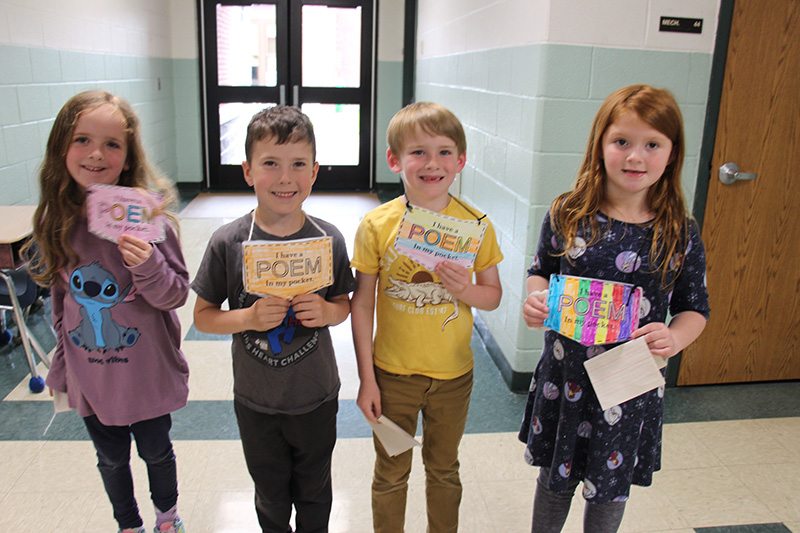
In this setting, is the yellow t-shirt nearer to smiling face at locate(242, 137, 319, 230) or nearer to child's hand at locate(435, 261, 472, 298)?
child's hand at locate(435, 261, 472, 298)

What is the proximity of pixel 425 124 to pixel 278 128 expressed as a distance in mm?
319

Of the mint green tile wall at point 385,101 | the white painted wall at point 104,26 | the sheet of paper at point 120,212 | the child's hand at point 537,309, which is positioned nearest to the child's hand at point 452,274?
the child's hand at point 537,309

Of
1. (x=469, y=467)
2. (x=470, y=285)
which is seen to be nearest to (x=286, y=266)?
(x=470, y=285)

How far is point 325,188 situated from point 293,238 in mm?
5975

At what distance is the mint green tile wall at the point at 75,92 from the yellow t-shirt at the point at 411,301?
1010 mm

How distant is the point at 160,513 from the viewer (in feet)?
5.53

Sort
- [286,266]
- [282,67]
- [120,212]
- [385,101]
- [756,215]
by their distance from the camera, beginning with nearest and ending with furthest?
1. [286,266]
2. [120,212]
3. [756,215]
4. [282,67]
5. [385,101]

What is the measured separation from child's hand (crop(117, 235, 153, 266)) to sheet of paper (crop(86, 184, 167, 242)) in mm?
13

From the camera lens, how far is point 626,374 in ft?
4.35

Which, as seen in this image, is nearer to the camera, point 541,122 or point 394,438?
point 394,438

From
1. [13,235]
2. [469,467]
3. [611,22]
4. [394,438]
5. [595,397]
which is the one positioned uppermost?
[611,22]

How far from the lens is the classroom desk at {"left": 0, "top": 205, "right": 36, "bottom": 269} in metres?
2.32

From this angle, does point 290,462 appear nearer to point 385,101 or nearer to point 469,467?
point 469,467

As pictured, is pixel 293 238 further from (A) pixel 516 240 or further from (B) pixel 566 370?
(A) pixel 516 240
